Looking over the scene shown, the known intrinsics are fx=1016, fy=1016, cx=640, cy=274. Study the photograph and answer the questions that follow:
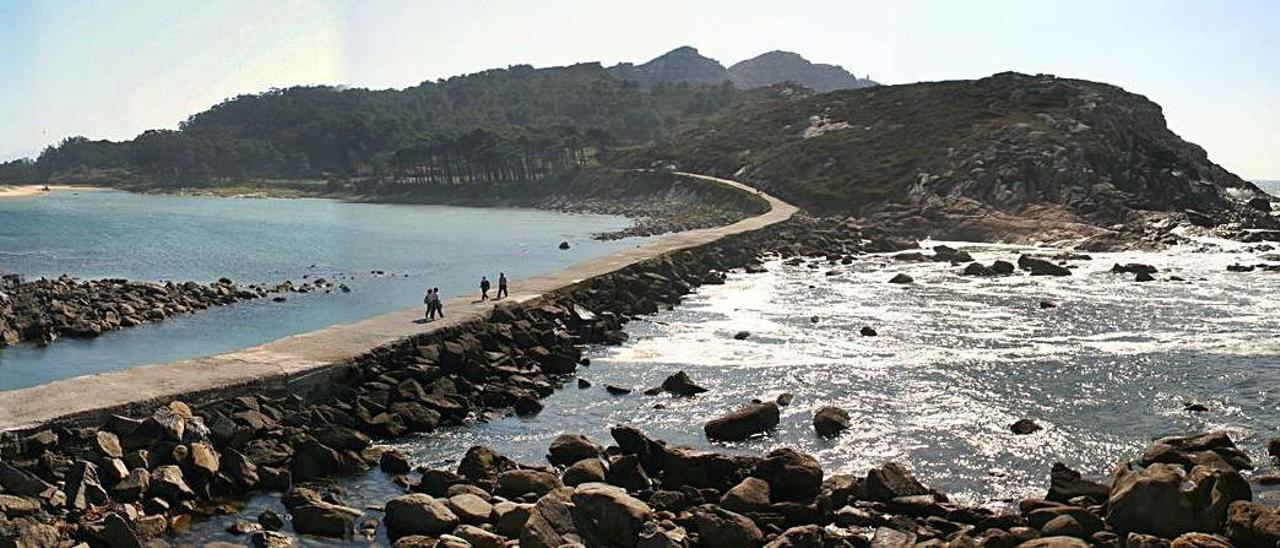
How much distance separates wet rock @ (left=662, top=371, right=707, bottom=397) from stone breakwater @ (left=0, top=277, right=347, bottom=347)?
22546 millimetres

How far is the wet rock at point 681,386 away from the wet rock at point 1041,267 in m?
33.4

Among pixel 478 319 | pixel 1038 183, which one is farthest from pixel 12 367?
pixel 1038 183

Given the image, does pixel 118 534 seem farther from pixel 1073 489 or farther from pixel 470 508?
pixel 1073 489

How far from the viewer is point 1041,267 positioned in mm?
54281

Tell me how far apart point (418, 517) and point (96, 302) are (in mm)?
32661

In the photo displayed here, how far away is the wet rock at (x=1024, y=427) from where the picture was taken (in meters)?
22.2

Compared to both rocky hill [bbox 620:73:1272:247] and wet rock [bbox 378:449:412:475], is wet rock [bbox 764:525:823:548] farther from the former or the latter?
rocky hill [bbox 620:73:1272:247]

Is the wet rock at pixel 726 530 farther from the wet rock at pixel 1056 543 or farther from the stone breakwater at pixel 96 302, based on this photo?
the stone breakwater at pixel 96 302

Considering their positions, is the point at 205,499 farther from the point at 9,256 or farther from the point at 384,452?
the point at 9,256

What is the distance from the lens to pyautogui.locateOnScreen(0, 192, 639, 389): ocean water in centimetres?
3497

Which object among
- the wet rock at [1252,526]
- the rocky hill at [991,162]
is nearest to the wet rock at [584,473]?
the wet rock at [1252,526]

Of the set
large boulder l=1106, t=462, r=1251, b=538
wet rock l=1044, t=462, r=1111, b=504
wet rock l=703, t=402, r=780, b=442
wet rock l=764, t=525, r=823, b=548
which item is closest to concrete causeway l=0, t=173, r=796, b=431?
wet rock l=703, t=402, r=780, b=442

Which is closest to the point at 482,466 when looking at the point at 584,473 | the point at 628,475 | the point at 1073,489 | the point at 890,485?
the point at 584,473

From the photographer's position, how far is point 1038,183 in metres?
86.2
